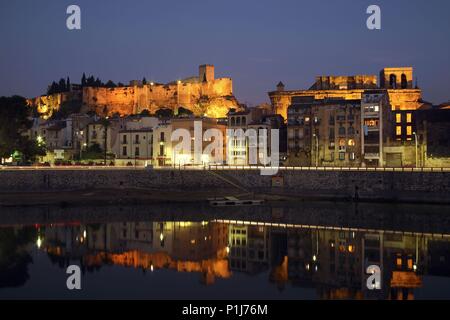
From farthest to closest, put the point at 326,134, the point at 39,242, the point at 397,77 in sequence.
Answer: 1. the point at 397,77
2. the point at 326,134
3. the point at 39,242

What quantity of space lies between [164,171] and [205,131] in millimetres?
18063

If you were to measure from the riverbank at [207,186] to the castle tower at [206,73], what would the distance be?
7967 cm

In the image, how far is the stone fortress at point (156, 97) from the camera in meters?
137

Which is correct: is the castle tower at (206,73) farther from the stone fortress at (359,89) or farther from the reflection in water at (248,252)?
the reflection in water at (248,252)

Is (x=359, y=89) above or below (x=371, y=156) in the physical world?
above

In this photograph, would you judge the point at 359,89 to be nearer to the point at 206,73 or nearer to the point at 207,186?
the point at 206,73

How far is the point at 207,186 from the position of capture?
68312 millimetres

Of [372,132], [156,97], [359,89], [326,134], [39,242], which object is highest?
[156,97]

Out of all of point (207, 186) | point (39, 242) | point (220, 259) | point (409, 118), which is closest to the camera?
point (220, 259)

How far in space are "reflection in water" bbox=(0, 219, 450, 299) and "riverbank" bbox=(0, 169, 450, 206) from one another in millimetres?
15400

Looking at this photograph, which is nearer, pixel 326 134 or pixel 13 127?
pixel 13 127

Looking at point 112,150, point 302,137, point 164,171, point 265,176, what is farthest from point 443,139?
point 112,150

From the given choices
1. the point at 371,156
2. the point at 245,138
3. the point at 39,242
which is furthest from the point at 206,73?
the point at 39,242

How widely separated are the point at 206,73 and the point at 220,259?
114 m
